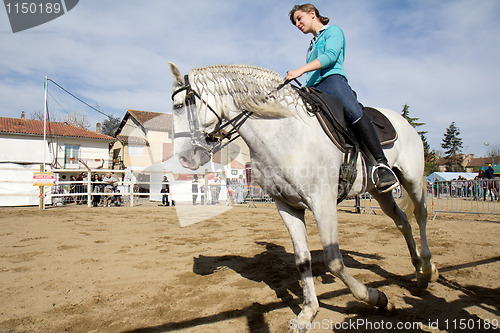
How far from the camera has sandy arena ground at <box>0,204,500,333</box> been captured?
2.65 m

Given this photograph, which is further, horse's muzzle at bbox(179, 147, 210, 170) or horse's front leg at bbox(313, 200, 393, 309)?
horse's muzzle at bbox(179, 147, 210, 170)

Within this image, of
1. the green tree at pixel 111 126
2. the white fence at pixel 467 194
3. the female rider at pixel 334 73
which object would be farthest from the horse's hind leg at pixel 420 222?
the green tree at pixel 111 126

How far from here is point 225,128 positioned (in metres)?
2.94

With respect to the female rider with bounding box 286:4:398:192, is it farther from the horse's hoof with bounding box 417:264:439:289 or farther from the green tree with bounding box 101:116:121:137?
the green tree with bounding box 101:116:121:137

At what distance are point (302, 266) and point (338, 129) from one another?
1.38 metres

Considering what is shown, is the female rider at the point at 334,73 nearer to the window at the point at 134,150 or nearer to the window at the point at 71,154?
the window at the point at 134,150

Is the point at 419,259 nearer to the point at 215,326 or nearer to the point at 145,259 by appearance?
the point at 215,326

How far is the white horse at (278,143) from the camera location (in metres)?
2.60

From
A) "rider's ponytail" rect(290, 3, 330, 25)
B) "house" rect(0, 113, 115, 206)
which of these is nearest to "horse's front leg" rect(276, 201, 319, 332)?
"rider's ponytail" rect(290, 3, 330, 25)

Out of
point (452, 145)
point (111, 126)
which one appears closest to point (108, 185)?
point (111, 126)

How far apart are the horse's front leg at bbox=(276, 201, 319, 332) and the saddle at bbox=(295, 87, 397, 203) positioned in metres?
0.52

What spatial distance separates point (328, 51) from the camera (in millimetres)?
2918

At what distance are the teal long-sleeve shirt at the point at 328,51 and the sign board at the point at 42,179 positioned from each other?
15899 millimetres

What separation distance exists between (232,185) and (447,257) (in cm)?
1549
